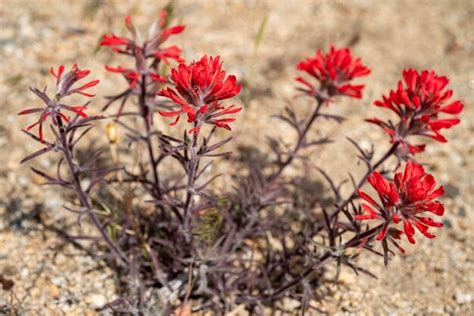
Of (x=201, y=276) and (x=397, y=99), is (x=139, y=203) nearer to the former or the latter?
(x=201, y=276)

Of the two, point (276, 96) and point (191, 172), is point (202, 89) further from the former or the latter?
point (276, 96)

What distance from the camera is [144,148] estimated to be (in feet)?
12.9

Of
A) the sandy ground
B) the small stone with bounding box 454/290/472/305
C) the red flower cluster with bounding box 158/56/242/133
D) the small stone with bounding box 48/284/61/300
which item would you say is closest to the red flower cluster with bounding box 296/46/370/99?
the red flower cluster with bounding box 158/56/242/133

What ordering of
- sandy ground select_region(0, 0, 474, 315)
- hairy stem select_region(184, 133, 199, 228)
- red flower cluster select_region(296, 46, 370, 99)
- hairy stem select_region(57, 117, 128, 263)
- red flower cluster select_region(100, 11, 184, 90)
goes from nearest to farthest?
hairy stem select_region(184, 133, 199, 228) < hairy stem select_region(57, 117, 128, 263) < red flower cluster select_region(100, 11, 184, 90) < red flower cluster select_region(296, 46, 370, 99) < sandy ground select_region(0, 0, 474, 315)

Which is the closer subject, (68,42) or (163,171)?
(163,171)

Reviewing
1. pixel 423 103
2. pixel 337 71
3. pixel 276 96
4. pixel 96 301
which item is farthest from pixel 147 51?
pixel 276 96

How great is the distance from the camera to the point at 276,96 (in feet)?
15.0

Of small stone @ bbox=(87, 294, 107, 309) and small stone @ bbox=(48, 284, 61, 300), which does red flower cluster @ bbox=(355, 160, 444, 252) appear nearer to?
small stone @ bbox=(87, 294, 107, 309)

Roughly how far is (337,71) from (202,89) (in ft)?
3.28

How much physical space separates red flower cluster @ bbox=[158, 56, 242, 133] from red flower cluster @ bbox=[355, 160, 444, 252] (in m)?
0.65

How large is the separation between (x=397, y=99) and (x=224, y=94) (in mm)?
882

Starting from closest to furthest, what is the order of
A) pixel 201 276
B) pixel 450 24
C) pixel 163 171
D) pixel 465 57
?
pixel 201 276 → pixel 163 171 → pixel 465 57 → pixel 450 24

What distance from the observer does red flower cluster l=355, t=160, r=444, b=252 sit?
2080 millimetres

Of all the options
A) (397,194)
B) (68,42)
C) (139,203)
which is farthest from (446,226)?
(68,42)
